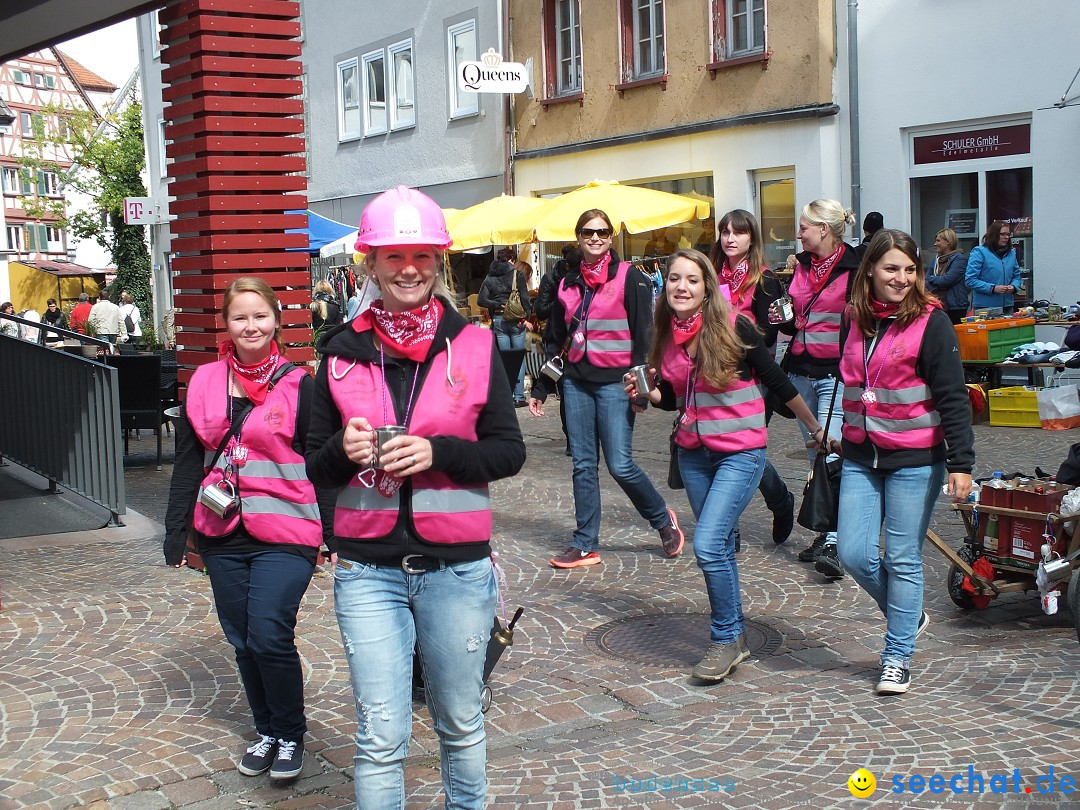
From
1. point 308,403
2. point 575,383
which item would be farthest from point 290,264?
point 308,403

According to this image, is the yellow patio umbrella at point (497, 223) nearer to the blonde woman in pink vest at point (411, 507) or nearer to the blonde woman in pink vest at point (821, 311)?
the blonde woman in pink vest at point (821, 311)

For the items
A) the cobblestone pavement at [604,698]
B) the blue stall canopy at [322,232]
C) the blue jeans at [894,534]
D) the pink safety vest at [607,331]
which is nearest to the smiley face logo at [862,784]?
the cobblestone pavement at [604,698]

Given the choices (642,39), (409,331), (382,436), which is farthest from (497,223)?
(382,436)

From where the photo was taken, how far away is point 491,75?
19531mm

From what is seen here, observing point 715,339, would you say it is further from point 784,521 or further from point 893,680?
point 784,521

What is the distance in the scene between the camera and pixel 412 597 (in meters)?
3.29

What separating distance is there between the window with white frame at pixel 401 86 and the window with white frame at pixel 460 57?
1310 millimetres

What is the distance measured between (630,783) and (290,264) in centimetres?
437

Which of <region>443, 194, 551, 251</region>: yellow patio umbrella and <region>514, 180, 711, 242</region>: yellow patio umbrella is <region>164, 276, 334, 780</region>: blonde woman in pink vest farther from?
<region>443, 194, 551, 251</region>: yellow patio umbrella

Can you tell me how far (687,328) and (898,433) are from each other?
1032 millimetres

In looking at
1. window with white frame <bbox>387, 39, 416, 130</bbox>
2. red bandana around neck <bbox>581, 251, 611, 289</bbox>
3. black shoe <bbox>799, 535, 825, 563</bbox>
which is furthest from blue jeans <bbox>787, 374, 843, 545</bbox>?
window with white frame <bbox>387, 39, 416, 130</bbox>

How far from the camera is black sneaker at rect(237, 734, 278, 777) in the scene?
4.52m

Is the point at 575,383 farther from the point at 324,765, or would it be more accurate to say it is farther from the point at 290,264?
the point at 324,765

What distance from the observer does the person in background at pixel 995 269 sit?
556 inches
